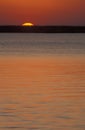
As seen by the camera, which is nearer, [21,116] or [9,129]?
[9,129]

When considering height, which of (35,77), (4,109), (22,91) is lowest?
(4,109)

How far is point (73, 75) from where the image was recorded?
25.9 ft

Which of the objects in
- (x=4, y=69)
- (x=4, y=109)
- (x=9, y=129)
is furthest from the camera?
(x=4, y=69)

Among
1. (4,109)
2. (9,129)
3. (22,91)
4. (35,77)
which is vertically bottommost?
(9,129)

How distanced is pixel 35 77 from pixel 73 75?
61cm

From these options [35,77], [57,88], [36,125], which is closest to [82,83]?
[57,88]

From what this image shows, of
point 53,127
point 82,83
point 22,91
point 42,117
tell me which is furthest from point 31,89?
point 53,127

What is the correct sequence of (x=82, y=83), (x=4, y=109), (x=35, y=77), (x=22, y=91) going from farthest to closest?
(x=35, y=77) → (x=82, y=83) → (x=22, y=91) → (x=4, y=109)

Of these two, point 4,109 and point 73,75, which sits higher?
point 73,75

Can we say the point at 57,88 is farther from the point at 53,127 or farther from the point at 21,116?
the point at 53,127

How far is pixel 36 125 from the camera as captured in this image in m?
4.15

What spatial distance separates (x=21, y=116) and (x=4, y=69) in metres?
4.32

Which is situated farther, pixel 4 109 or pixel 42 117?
pixel 4 109

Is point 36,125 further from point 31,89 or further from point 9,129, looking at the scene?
point 31,89
